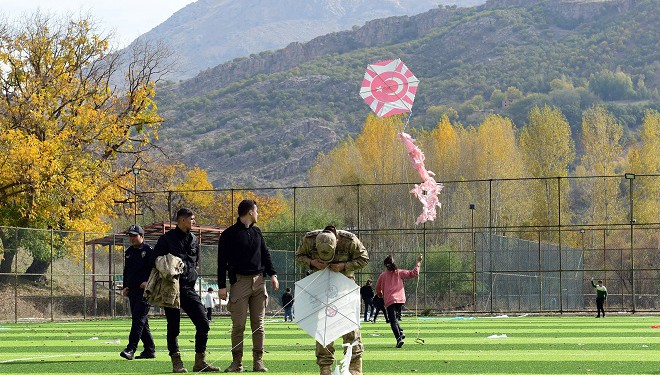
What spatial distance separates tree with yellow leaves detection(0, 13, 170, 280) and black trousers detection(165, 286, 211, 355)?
2695 cm

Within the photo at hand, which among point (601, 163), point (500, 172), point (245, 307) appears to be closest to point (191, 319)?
point (245, 307)

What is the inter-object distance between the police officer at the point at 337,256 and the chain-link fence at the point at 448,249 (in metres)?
24.3

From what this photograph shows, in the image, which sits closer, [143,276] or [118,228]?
[143,276]

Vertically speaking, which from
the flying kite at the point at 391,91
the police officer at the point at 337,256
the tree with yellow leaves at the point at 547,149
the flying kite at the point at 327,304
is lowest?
the flying kite at the point at 327,304

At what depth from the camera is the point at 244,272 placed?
13750 mm

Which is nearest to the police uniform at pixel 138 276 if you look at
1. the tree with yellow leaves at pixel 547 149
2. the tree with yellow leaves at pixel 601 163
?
the tree with yellow leaves at pixel 601 163

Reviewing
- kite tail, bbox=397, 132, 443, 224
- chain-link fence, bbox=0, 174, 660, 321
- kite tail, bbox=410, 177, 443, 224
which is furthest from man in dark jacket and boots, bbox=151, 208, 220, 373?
chain-link fence, bbox=0, 174, 660, 321

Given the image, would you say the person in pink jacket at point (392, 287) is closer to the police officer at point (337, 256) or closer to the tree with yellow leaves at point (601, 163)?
the police officer at point (337, 256)

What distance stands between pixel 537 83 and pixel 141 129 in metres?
121

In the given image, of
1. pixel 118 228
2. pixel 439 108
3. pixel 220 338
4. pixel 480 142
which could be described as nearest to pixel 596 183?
pixel 480 142

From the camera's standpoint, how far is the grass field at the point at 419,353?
1431cm

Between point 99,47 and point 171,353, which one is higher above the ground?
point 99,47

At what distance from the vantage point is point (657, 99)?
161875 millimetres

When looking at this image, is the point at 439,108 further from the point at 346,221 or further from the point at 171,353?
the point at 171,353
